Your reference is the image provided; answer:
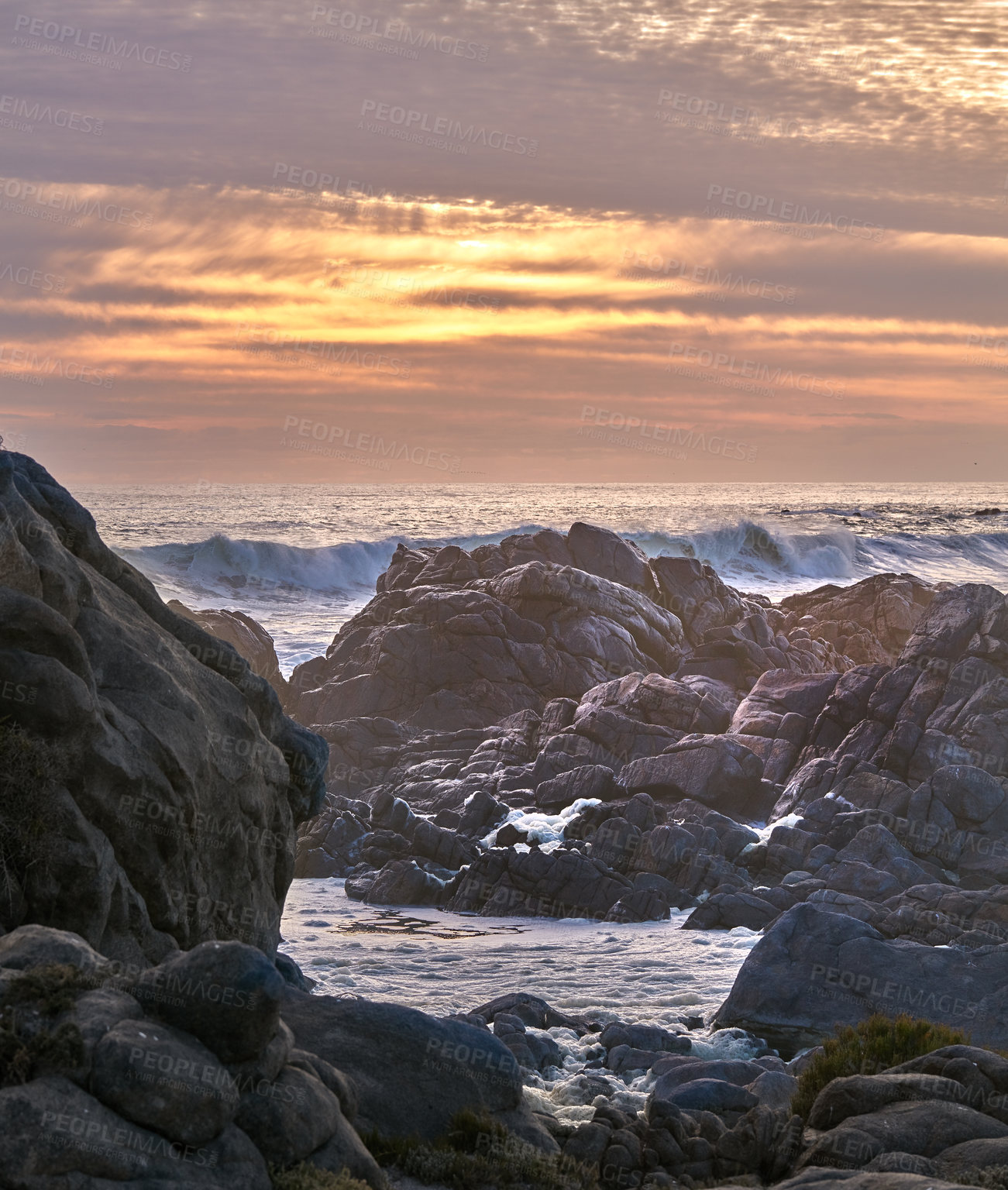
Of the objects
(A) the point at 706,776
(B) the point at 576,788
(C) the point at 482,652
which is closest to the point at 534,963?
(B) the point at 576,788

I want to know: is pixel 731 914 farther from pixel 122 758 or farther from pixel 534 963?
pixel 122 758

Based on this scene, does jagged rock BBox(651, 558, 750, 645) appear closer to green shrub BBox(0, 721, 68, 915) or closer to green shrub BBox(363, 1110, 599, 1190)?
green shrub BBox(363, 1110, 599, 1190)

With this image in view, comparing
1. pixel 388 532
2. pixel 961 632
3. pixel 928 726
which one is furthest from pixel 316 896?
pixel 388 532

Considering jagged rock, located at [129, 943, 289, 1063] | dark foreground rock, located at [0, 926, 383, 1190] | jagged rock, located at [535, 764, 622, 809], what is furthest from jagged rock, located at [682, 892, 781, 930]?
Answer: jagged rock, located at [129, 943, 289, 1063]

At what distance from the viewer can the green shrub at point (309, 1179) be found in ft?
39.7

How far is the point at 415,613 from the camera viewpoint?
66.8 m

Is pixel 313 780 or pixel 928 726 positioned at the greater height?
pixel 313 780

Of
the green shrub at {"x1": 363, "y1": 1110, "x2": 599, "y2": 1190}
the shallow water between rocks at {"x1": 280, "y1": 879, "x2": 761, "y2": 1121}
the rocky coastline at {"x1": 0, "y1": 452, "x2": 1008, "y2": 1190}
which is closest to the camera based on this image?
the rocky coastline at {"x1": 0, "y1": 452, "x2": 1008, "y2": 1190}

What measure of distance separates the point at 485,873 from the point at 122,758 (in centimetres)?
2485

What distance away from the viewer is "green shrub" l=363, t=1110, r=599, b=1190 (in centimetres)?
1518

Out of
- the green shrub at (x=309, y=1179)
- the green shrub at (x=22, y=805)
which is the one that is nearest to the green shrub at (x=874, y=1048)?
the green shrub at (x=309, y=1179)

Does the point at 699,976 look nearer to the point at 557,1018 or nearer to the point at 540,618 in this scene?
the point at 557,1018

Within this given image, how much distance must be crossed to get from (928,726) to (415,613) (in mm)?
29327

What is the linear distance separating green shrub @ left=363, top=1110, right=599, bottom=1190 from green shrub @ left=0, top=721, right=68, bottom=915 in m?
6.00
